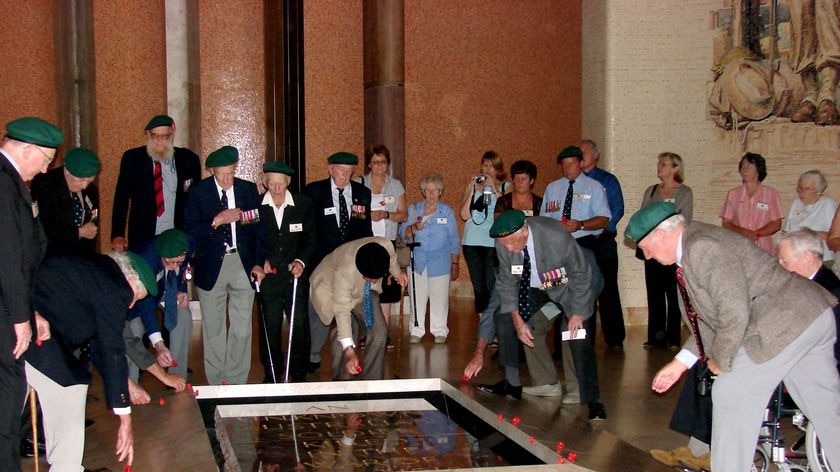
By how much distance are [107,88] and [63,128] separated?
0.90 metres

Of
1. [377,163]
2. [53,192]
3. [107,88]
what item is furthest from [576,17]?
[53,192]

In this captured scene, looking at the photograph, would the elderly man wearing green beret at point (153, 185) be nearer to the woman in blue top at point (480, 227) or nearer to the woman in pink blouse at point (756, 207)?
the woman in blue top at point (480, 227)

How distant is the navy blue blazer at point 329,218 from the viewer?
799cm

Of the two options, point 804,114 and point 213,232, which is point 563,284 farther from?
point 804,114

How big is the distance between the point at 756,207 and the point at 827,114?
219cm

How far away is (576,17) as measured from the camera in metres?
12.7

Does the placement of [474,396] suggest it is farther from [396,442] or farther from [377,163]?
[377,163]

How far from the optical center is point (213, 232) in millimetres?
7031

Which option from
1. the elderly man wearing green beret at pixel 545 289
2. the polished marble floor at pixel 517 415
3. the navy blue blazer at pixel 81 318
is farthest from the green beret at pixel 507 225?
the navy blue blazer at pixel 81 318

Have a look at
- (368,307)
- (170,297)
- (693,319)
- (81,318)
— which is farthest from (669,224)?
(170,297)

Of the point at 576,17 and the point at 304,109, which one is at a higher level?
the point at 576,17

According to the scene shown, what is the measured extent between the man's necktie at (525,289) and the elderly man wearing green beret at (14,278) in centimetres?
330

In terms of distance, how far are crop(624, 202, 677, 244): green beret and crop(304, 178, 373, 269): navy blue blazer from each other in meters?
4.11

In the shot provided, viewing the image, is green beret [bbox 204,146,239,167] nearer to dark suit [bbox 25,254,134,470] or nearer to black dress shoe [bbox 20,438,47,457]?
black dress shoe [bbox 20,438,47,457]
